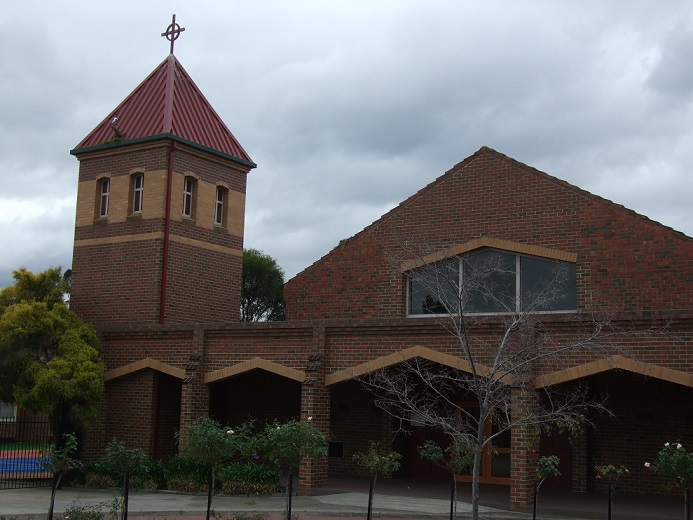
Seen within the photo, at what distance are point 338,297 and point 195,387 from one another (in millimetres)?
4525

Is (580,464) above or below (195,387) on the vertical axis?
below

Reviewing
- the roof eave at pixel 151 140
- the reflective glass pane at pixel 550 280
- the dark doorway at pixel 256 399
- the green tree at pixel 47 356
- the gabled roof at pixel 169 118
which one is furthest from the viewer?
the gabled roof at pixel 169 118

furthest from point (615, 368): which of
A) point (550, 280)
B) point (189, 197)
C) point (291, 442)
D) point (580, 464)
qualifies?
point (189, 197)

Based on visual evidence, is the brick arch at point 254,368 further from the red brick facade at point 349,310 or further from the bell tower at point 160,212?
the bell tower at point 160,212

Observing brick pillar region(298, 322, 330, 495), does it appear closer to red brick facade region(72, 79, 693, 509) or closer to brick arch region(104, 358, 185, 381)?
red brick facade region(72, 79, 693, 509)

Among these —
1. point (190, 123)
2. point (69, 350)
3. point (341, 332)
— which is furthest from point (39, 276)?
point (341, 332)

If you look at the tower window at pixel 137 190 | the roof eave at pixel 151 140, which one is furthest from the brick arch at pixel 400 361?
the roof eave at pixel 151 140

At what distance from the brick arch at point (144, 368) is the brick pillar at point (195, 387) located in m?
0.50

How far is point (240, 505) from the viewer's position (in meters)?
18.2

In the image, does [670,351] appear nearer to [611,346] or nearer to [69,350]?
[611,346]

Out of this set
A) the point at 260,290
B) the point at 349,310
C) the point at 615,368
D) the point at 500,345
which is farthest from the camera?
the point at 260,290

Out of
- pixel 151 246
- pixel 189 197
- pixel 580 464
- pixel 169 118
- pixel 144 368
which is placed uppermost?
pixel 169 118

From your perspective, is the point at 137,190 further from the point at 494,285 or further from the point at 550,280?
the point at 550,280

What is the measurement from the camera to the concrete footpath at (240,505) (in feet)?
55.4
